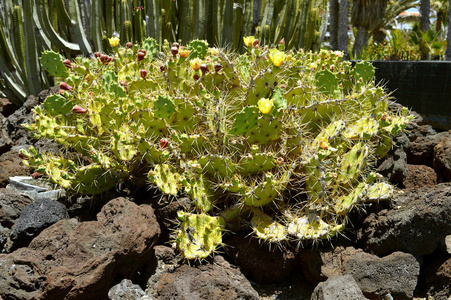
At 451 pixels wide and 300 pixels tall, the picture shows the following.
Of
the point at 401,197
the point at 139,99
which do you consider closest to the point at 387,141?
the point at 401,197

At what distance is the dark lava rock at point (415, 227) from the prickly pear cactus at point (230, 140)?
18 centimetres

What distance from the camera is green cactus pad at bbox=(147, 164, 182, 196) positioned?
282 centimetres

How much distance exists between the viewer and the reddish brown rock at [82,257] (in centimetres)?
231

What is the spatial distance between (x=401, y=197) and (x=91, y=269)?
6.66 ft

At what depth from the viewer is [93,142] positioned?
318cm

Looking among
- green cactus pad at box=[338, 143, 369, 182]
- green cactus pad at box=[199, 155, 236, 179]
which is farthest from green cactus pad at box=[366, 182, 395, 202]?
green cactus pad at box=[199, 155, 236, 179]

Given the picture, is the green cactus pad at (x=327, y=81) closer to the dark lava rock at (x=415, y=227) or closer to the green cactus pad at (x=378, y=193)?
the green cactus pad at (x=378, y=193)

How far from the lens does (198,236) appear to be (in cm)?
263

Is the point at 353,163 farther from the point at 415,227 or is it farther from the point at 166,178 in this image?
the point at 166,178

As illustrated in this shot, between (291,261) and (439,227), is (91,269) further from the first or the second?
(439,227)

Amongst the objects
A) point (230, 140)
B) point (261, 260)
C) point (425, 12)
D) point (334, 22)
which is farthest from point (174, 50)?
point (425, 12)

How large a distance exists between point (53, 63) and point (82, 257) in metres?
1.60

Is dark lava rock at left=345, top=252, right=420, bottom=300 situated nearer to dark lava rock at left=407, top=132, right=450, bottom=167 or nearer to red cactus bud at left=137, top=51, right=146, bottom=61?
dark lava rock at left=407, top=132, right=450, bottom=167

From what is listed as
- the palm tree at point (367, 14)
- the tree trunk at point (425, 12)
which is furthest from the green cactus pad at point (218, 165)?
the tree trunk at point (425, 12)
